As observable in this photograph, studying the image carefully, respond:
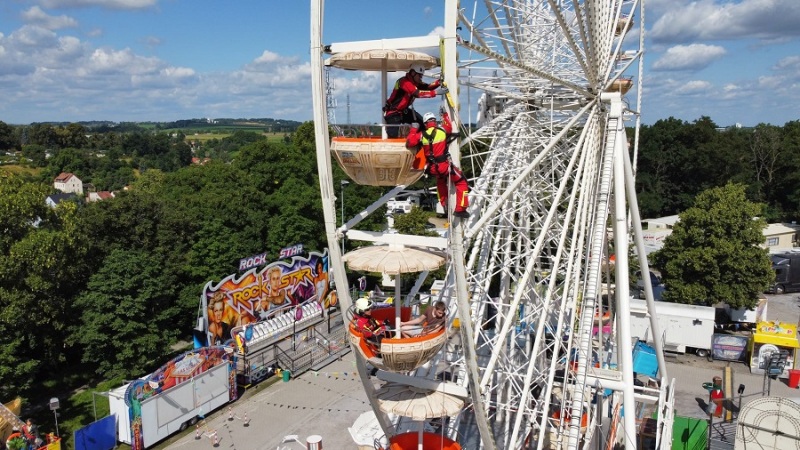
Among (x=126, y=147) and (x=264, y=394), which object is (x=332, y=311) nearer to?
(x=264, y=394)

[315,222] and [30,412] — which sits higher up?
[315,222]

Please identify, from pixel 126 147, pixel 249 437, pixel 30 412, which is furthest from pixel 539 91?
pixel 126 147

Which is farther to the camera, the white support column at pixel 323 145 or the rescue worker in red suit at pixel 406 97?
the white support column at pixel 323 145

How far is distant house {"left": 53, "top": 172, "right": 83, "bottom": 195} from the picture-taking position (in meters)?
82.4

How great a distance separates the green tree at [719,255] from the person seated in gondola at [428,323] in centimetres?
2140

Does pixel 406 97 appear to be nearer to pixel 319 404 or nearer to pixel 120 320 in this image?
pixel 319 404

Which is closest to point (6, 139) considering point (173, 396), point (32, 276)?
point (32, 276)

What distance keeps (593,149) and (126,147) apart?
13159 cm

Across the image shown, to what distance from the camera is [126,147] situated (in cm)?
12912

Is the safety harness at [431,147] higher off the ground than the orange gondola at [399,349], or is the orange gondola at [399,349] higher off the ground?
the safety harness at [431,147]

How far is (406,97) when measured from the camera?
10750 millimetres

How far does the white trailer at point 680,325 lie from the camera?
25734 mm

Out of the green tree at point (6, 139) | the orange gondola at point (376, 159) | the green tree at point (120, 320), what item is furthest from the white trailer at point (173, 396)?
the green tree at point (6, 139)

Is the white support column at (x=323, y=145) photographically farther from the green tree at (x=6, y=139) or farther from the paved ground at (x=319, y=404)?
the green tree at (x=6, y=139)
